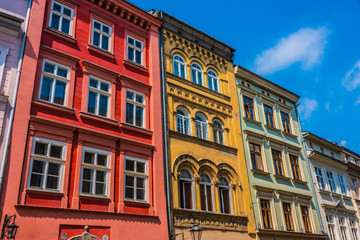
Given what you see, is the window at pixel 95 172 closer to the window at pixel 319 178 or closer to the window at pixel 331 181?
the window at pixel 319 178

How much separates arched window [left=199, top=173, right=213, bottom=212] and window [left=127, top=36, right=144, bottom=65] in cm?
701

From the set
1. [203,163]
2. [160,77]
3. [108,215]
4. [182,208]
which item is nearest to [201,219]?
[182,208]

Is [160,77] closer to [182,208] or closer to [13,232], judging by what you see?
[182,208]

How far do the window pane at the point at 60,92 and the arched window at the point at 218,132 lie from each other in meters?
9.09

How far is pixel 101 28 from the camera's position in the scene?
55.9 ft

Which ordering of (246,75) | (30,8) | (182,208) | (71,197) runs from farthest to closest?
(246,75)
(182,208)
(30,8)
(71,197)

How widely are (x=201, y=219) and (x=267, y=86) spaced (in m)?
12.9

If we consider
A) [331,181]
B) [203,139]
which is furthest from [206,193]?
[331,181]

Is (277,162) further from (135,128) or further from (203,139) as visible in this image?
(135,128)

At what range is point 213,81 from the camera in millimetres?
21781

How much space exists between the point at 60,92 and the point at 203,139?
794 centimetres

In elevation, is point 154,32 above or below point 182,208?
above

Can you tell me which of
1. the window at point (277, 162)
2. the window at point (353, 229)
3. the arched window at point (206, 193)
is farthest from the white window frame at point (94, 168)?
the window at point (353, 229)

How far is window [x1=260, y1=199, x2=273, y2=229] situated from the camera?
1942 cm
